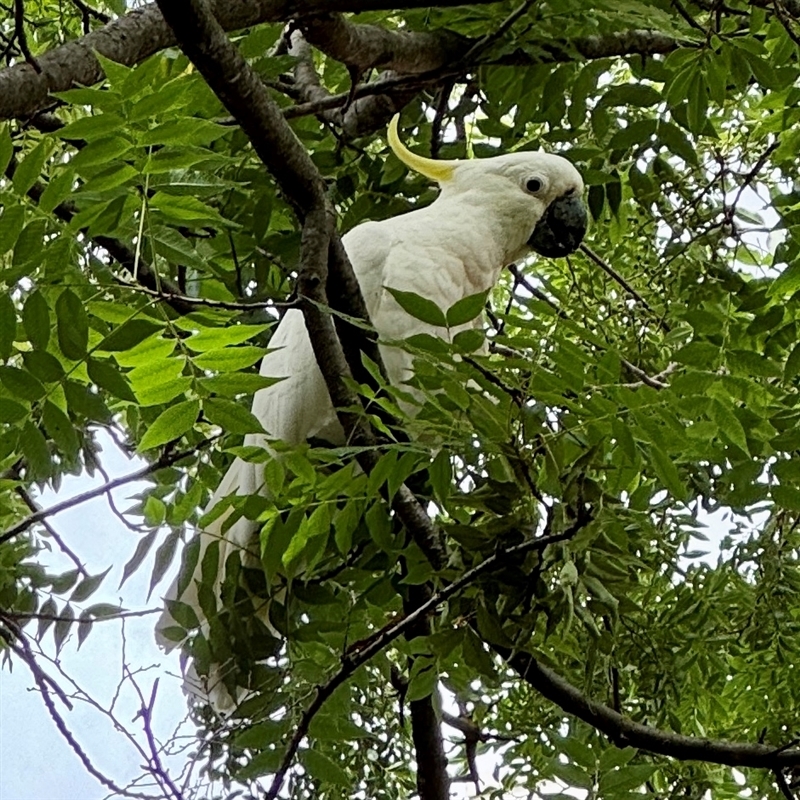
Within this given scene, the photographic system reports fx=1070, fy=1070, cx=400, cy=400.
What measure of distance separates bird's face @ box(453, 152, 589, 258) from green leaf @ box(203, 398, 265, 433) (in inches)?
32.7

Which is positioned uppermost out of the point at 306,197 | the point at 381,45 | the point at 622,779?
the point at 381,45

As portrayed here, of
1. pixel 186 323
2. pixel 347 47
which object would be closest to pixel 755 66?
pixel 347 47

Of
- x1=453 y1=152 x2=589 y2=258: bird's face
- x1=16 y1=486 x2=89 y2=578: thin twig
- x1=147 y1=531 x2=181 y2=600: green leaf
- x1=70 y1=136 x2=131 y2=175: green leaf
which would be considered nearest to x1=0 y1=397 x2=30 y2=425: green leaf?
x1=70 y1=136 x2=131 y2=175: green leaf

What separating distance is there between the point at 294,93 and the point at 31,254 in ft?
2.69

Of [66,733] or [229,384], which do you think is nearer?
[229,384]

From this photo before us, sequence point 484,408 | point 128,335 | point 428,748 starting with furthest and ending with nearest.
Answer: point 428,748
point 484,408
point 128,335

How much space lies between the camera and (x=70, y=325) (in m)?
0.84

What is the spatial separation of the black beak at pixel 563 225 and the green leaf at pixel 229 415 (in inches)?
33.8

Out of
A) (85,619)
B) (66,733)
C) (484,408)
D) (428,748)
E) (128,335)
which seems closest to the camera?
(128,335)

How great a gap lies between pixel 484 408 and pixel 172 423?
0.89 feet

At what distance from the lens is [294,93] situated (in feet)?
5.35

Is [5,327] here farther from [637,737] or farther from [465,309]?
[637,737]

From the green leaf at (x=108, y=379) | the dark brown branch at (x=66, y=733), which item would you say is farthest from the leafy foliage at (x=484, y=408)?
the dark brown branch at (x=66, y=733)

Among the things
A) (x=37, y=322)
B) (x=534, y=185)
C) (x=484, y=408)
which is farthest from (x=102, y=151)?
(x=534, y=185)
